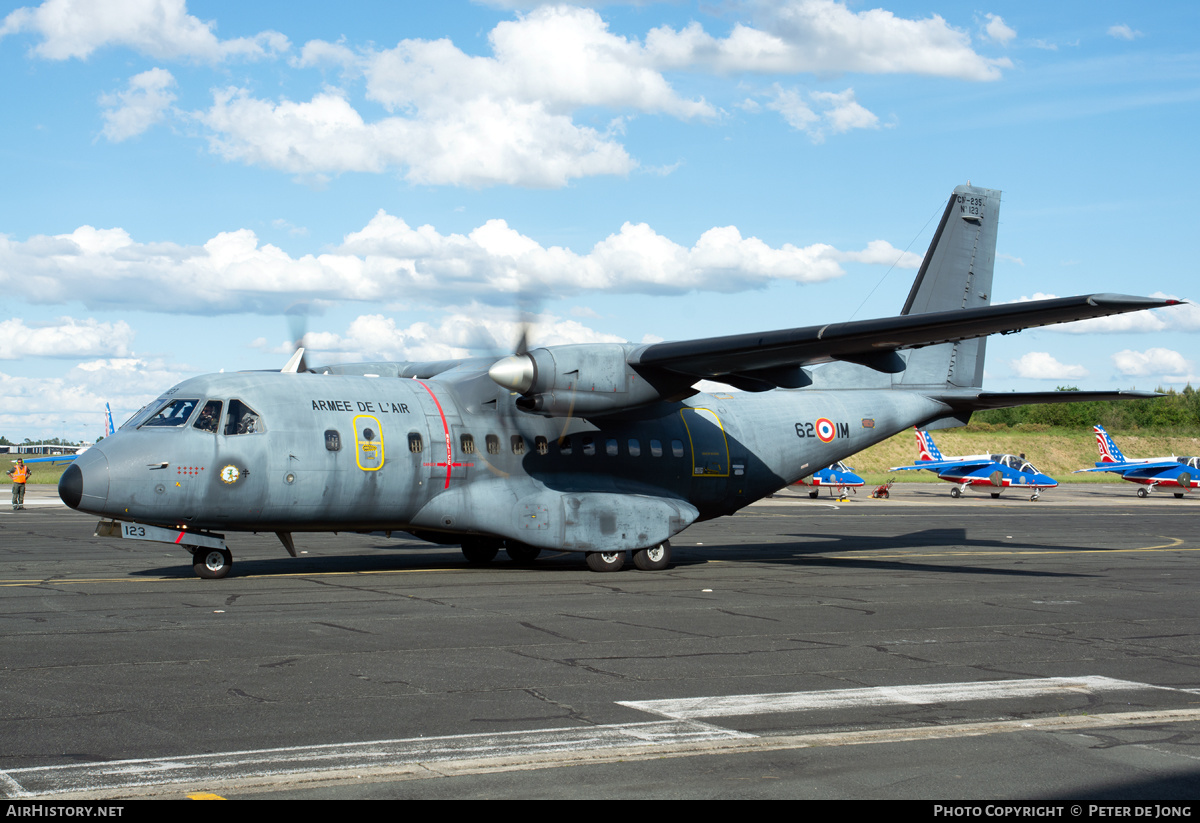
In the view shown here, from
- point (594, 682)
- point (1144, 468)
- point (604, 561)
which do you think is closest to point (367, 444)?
point (604, 561)

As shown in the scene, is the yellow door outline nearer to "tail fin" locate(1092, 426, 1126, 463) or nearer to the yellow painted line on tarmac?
the yellow painted line on tarmac

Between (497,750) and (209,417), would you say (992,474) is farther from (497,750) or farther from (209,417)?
(497,750)

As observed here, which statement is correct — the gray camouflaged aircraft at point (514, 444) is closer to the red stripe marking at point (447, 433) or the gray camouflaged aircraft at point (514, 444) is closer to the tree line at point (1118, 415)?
the red stripe marking at point (447, 433)

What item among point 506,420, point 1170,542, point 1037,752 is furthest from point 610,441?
point 1170,542

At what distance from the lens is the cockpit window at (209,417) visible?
15.8 m

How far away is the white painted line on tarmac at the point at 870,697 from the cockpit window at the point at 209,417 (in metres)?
9.99

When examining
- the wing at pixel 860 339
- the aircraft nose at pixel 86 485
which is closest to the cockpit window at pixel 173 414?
the aircraft nose at pixel 86 485

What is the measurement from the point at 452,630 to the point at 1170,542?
2258cm

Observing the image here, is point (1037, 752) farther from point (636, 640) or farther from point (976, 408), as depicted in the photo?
point (976, 408)

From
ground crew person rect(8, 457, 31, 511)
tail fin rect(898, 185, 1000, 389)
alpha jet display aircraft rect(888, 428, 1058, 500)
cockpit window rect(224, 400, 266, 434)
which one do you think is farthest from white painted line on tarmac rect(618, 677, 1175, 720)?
alpha jet display aircraft rect(888, 428, 1058, 500)

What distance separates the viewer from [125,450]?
15.2 metres

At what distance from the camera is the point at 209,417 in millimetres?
15914

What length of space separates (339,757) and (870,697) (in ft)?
14.3

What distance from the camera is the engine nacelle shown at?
1684cm
